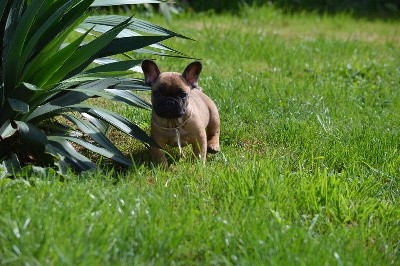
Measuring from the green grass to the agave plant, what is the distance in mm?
239

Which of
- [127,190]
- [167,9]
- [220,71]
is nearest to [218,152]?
[127,190]

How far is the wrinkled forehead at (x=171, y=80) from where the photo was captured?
16.3 ft

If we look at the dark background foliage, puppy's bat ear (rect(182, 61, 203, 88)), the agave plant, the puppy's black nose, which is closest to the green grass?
the agave plant

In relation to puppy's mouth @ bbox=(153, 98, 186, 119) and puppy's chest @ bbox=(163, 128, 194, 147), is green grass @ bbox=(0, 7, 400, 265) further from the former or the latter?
puppy's mouth @ bbox=(153, 98, 186, 119)

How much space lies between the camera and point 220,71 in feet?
25.8

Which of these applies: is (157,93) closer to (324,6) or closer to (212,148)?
(212,148)

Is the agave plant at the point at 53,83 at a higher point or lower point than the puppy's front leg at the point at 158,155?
higher

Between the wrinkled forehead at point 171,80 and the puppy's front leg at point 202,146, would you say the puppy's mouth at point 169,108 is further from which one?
the puppy's front leg at point 202,146

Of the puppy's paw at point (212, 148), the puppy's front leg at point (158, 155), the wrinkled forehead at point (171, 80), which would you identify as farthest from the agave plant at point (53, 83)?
the puppy's paw at point (212, 148)

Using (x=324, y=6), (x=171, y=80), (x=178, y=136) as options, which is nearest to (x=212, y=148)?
(x=178, y=136)

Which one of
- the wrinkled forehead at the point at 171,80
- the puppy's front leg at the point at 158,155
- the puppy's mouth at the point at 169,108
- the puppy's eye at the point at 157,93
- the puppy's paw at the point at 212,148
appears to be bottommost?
the puppy's paw at the point at 212,148

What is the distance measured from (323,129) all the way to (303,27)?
526cm

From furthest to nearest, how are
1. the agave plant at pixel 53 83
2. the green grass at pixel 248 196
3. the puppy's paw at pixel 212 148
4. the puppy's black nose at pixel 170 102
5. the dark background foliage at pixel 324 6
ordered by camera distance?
the dark background foliage at pixel 324 6, the puppy's paw at pixel 212 148, the puppy's black nose at pixel 170 102, the agave plant at pixel 53 83, the green grass at pixel 248 196

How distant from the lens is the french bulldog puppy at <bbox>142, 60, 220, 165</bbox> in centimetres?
493
